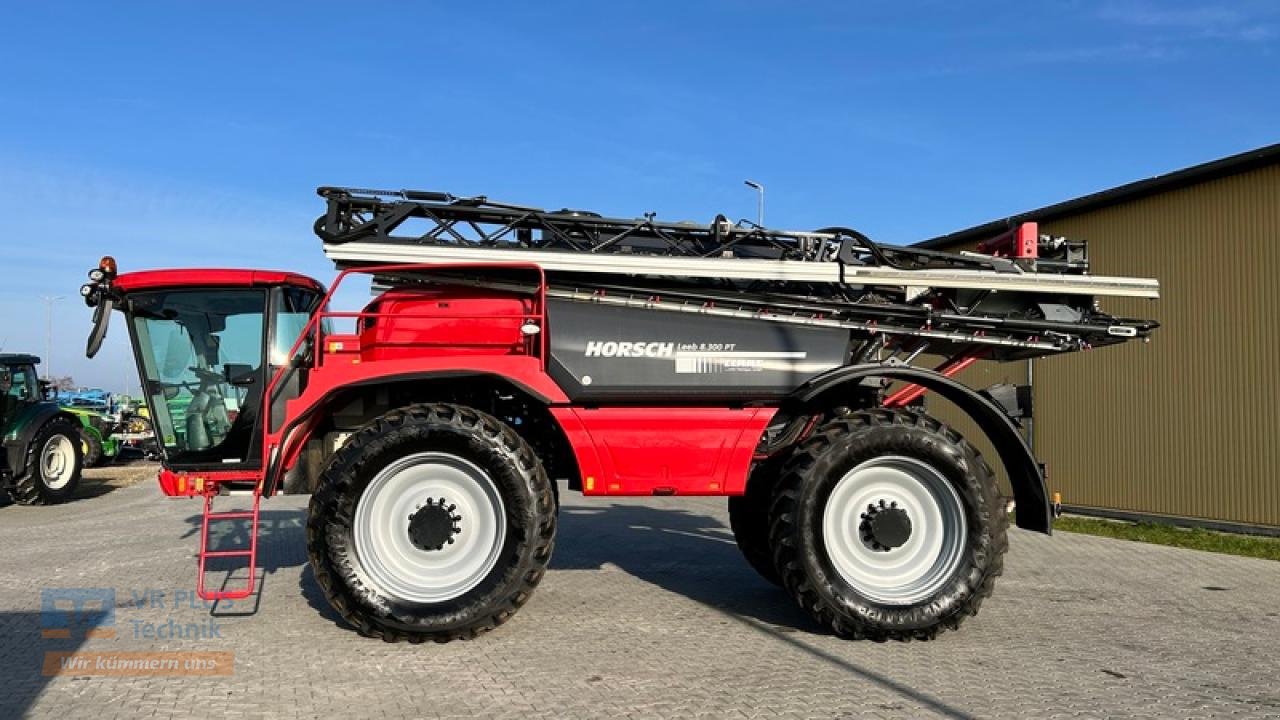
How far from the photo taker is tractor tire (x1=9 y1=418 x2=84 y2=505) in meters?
14.7

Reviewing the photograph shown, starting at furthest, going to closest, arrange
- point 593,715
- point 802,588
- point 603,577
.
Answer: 1. point 603,577
2. point 802,588
3. point 593,715

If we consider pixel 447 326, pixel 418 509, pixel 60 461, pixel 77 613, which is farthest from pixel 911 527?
pixel 60 461

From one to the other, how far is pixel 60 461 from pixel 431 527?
1245cm

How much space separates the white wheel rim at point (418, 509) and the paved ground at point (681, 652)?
47 cm

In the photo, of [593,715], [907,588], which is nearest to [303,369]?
[593,715]

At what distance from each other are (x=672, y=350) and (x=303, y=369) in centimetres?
281

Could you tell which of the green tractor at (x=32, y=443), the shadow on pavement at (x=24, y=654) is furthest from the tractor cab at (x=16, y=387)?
the shadow on pavement at (x=24, y=654)

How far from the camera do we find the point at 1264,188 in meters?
11.3

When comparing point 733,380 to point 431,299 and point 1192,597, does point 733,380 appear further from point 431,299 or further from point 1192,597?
point 1192,597

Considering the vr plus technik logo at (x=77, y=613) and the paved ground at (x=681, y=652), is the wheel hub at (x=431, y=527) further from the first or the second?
the vr plus technik logo at (x=77, y=613)

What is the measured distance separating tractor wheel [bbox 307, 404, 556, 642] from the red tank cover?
1.89 feet

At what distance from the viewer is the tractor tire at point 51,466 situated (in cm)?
1466

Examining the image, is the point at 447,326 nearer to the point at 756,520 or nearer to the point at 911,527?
the point at 756,520

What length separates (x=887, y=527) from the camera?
252 inches
